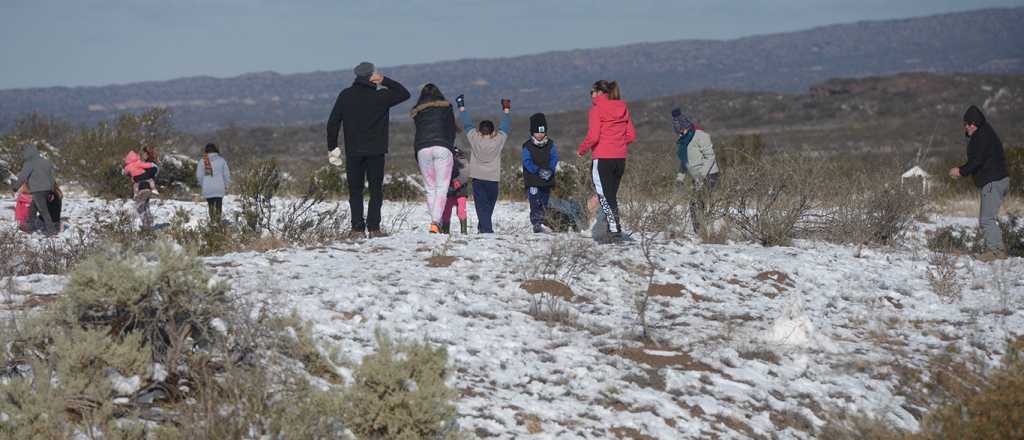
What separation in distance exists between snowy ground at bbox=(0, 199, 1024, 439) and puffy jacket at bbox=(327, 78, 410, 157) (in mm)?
1082

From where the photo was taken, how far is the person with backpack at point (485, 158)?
11500mm

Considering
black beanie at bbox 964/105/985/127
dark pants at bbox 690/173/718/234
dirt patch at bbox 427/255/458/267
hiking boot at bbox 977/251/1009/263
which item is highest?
black beanie at bbox 964/105/985/127

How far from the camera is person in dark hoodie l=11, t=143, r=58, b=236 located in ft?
44.4

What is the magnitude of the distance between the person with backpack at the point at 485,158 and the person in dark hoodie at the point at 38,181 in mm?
5767

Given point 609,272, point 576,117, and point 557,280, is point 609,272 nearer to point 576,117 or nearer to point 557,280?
point 557,280

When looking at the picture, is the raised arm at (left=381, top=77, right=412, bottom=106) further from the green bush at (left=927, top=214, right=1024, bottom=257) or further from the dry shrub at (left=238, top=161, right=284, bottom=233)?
the green bush at (left=927, top=214, right=1024, bottom=257)

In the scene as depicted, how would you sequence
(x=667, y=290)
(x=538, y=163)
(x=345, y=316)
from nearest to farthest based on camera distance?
(x=345, y=316) → (x=667, y=290) → (x=538, y=163)

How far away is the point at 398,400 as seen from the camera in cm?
468

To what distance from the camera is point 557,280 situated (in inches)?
317

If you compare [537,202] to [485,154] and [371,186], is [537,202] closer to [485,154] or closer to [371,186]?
[485,154]

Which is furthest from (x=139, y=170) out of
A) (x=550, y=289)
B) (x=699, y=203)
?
(x=550, y=289)

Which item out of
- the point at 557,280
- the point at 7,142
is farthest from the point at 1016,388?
the point at 7,142

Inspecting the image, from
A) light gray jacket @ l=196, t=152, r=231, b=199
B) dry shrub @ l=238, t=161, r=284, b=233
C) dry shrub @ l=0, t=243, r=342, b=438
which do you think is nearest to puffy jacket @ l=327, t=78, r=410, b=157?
dry shrub @ l=238, t=161, r=284, b=233

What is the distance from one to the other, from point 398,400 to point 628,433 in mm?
1215
